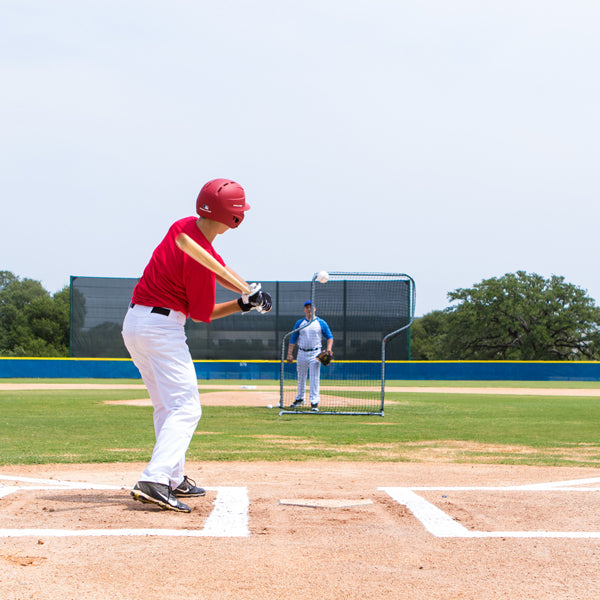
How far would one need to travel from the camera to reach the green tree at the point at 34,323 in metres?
67.2

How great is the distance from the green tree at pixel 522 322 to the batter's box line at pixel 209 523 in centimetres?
6001

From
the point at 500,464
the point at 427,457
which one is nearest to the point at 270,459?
the point at 427,457

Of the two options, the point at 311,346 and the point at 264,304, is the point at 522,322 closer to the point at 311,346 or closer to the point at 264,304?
the point at 311,346

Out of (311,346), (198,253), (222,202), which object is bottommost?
(311,346)

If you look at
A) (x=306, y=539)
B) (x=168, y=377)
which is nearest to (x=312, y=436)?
(x=168, y=377)

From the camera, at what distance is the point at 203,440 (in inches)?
346

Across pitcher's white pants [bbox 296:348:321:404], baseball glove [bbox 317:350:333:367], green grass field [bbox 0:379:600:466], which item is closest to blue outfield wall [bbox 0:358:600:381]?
green grass field [bbox 0:379:600:466]

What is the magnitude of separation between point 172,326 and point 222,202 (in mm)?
848

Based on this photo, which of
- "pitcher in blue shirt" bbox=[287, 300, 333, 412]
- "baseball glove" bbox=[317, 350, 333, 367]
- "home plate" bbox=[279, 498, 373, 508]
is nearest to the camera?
"home plate" bbox=[279, 498, 373, 508]

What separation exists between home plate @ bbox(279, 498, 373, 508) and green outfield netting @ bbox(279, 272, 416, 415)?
7.28 m

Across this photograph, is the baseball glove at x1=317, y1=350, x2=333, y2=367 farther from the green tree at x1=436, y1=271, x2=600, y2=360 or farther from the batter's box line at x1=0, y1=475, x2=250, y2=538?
the green tree at x1=436, y1=271, x2=600, y2=360

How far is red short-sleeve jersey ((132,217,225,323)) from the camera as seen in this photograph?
460 centimetres

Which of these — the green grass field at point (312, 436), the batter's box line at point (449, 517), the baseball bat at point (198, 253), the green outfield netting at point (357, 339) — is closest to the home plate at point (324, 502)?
the batter's box line at point (449, 517)

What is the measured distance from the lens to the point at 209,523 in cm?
402
